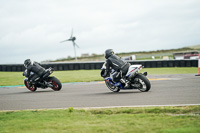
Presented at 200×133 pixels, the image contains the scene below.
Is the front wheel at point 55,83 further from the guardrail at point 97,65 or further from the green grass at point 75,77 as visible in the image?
the guardrail at point 97,65

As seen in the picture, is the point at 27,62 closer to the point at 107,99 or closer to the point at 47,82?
the point at 47,82

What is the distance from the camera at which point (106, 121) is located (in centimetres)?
559

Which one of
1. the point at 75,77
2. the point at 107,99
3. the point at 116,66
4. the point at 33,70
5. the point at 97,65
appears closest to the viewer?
the point at 107,99

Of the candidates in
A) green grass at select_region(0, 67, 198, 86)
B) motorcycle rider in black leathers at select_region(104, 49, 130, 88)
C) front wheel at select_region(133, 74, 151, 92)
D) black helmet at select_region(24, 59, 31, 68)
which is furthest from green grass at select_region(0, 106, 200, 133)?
green grass at select_region(0, 67, 198, 86)

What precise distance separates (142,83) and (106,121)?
5.18m

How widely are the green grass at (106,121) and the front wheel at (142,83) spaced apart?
3704 millimetres

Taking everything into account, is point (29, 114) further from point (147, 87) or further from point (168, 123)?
point (147, 87)

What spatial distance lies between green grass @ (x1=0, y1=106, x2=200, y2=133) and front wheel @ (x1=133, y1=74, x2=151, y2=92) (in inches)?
146

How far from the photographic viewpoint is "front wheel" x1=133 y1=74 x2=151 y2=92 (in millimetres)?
10480

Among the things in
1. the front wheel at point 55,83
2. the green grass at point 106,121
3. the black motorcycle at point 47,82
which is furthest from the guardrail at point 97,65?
the green grass at point 106,121

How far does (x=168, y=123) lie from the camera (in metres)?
5.12

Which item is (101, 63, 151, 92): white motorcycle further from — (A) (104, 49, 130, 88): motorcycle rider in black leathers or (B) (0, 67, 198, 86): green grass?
(B) (0, 67, 198, 86): green grass

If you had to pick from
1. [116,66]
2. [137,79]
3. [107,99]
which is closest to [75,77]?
[116,66]

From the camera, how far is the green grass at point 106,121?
192 inches
